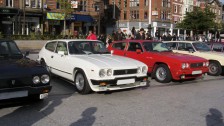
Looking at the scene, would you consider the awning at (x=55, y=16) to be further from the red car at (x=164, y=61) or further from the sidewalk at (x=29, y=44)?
the red car at (x=164, y=61)

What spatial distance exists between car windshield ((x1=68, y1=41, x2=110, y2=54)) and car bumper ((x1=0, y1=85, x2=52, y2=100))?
259cm

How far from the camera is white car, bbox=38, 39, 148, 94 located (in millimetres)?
6684

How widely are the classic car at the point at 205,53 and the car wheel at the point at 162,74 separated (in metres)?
3.05

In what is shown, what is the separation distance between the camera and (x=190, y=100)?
6965mm

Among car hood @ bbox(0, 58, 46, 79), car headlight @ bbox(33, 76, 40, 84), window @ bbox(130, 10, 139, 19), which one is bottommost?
car headlight @ bbox(33, 76, 40, 84)

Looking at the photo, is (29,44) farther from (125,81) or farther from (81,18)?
(125,81)

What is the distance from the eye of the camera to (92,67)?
6.73 m

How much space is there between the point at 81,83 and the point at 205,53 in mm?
6647

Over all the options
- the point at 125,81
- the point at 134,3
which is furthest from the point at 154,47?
the point at 134,3

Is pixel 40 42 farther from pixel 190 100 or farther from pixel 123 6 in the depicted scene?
pixel 123 6

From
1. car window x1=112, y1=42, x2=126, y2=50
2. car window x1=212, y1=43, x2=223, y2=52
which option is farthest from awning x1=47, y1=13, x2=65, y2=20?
Result: car window x1=112, y1=42, x2=126, y2=50

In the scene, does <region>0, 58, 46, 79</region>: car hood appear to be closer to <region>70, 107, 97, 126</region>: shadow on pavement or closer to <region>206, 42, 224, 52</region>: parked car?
<region>70, 107, 97, 126</region>: shadow on pavement

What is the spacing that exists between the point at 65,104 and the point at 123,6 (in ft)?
189

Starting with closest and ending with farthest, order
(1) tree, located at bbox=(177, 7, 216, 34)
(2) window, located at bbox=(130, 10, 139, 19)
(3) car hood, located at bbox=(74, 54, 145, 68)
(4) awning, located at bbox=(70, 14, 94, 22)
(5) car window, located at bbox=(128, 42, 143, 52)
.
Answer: (3) car hood, located at bbox=(74, 54, 145, 68)
(5) car window, located at bbox=(128, 42, 143, 52)
(1) tree, located at bbox=(177, 7, 216, 34)
(4) awning, located at bbox=(70, 14, 94, 22)
(2) window, located at bbox=(130, 10, 139, 19)
